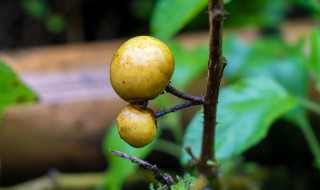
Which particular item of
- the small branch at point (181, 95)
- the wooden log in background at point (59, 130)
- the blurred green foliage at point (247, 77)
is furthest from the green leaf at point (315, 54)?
A: the wooden log in background at point (59, 130)

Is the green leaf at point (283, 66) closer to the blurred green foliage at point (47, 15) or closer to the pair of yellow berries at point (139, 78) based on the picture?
the pair of yellow berries at point (139, 78)

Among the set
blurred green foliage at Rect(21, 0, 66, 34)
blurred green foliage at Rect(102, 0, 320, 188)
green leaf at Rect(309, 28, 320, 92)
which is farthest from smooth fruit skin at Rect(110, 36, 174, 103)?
blurred green foliage at Rect(21, 0, 66, 34)

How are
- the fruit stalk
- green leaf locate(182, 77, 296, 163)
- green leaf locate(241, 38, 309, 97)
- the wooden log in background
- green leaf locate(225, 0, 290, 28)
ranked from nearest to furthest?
1. the fruit stalk
2. green leaf locate(182, 77, 296, 163)
3. green leaf locate(241, 38, 309, 97)
4. the wooden log in background
5. green leaf locate(225, 0, 290, 28)

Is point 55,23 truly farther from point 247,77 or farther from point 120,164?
point 120,164

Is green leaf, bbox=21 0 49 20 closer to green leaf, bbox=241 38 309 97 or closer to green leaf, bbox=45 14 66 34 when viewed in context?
green leaf, bbox=45 14 66 34

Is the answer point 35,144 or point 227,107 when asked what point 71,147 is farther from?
point 227,107

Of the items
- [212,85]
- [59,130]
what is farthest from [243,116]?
[59,130]
